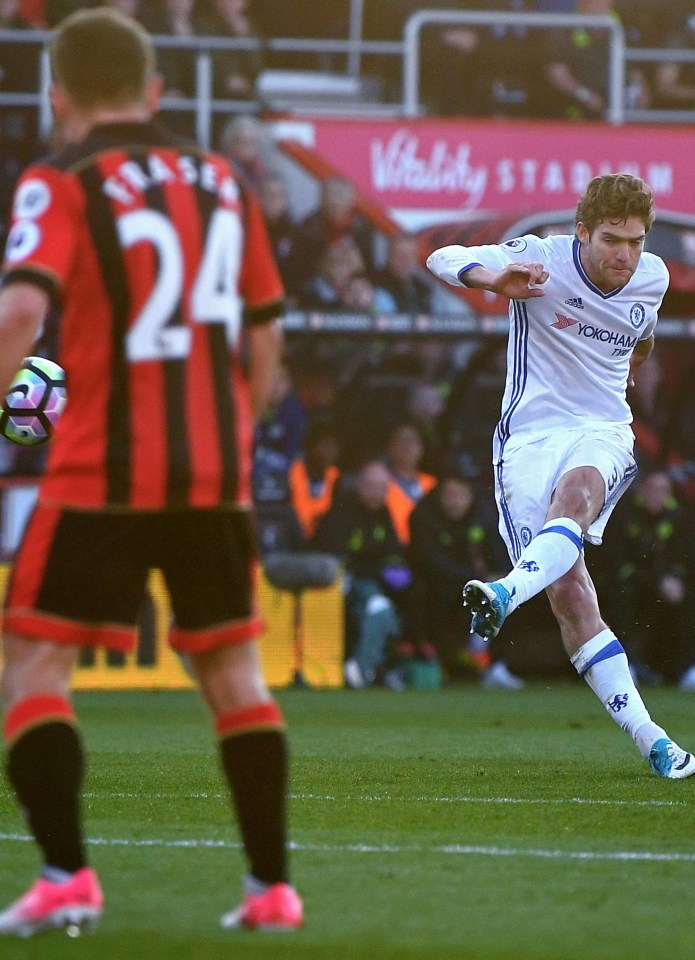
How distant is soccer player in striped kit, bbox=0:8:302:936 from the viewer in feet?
12.6

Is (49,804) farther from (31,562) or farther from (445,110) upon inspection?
(445,110)

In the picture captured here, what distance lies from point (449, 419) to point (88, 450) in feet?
40.5

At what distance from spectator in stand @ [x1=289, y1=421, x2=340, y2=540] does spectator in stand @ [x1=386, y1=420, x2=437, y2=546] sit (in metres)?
0.50

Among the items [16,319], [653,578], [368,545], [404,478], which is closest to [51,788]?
[16,319]

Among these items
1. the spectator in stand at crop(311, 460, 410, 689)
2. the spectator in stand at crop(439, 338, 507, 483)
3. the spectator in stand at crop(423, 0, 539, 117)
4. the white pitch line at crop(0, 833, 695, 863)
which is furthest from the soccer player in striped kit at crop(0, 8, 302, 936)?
the spectator in stand at crop(423, 0, 539, 117)

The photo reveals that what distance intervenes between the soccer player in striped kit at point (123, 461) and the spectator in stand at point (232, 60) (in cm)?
1175

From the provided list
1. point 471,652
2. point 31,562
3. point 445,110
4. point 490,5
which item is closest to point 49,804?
point 31,562

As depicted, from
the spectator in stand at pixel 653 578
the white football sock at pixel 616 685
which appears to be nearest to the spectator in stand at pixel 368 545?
the spectator in stand at pixel 653 578

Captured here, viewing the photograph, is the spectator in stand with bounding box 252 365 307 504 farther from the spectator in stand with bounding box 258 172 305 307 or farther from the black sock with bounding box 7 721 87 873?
the black sock with bounding box 7 721 87 873

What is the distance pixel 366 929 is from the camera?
12.6 feet

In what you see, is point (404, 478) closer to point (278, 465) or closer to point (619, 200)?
point (278, 465)

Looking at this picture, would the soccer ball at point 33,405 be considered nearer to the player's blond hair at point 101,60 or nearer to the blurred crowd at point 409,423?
the player's blond hair at point 101,60

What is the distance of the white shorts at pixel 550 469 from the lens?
6973 mm

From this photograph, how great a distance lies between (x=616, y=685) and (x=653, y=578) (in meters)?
8.61
